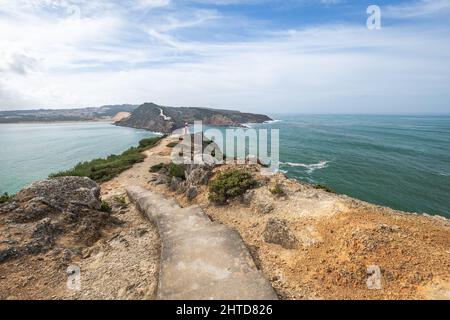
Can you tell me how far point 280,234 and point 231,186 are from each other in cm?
520

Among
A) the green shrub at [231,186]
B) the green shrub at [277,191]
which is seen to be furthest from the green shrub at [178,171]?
the green shrub at [277,191]

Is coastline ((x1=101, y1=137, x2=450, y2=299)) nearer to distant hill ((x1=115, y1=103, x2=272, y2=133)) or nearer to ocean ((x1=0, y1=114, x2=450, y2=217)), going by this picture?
ocean ((x1=0, y1=114, x2=450, y2=217))

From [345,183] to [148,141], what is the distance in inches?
1265

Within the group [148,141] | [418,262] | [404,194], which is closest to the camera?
[418,262]

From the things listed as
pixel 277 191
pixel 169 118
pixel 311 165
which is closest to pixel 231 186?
pixel 277 191

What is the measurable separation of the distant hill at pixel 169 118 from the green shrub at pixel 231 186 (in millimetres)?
96913

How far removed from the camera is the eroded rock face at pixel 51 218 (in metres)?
9.99

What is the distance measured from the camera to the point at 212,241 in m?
9.48

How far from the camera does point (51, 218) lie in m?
11.7

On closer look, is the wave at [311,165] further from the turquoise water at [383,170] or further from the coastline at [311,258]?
the coastline at [311,258]

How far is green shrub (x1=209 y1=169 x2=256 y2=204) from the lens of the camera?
14.8 m

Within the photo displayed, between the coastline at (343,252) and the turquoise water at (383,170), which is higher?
the coastline at (343,252)
